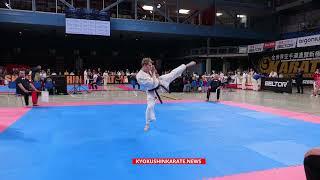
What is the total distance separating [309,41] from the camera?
2066 centimetres

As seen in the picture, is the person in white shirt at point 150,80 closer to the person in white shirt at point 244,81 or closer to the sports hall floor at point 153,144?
the sports hall floor at point 153,144

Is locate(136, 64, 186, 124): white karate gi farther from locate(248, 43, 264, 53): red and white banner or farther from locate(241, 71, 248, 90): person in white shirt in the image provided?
locate(248, 43, 264, 53): red and white banner

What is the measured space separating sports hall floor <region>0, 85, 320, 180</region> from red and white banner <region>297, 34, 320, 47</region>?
1224 cm

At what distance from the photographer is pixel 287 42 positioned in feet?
75.0

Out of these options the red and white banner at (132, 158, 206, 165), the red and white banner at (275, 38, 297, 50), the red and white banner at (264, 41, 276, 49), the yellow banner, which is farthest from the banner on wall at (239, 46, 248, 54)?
the red and white banner at (132, 158, 206, 165)

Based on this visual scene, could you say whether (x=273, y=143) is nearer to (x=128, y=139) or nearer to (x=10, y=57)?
(x=128, y=139)

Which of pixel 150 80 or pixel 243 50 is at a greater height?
pixel 243 50

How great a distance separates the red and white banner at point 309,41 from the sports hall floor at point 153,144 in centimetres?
1224

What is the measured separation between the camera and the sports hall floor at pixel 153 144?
4.27 meters

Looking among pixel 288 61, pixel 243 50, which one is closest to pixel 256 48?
pixel 243 50

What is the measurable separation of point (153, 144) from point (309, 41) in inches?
723

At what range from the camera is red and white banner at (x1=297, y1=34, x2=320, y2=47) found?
19.9 meters

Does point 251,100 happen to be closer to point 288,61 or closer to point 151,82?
point 151,82

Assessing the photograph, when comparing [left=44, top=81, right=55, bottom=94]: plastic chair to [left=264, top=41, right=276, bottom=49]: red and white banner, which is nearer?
[left=44, top=81, right=55, bottom=94]: plastic chair
